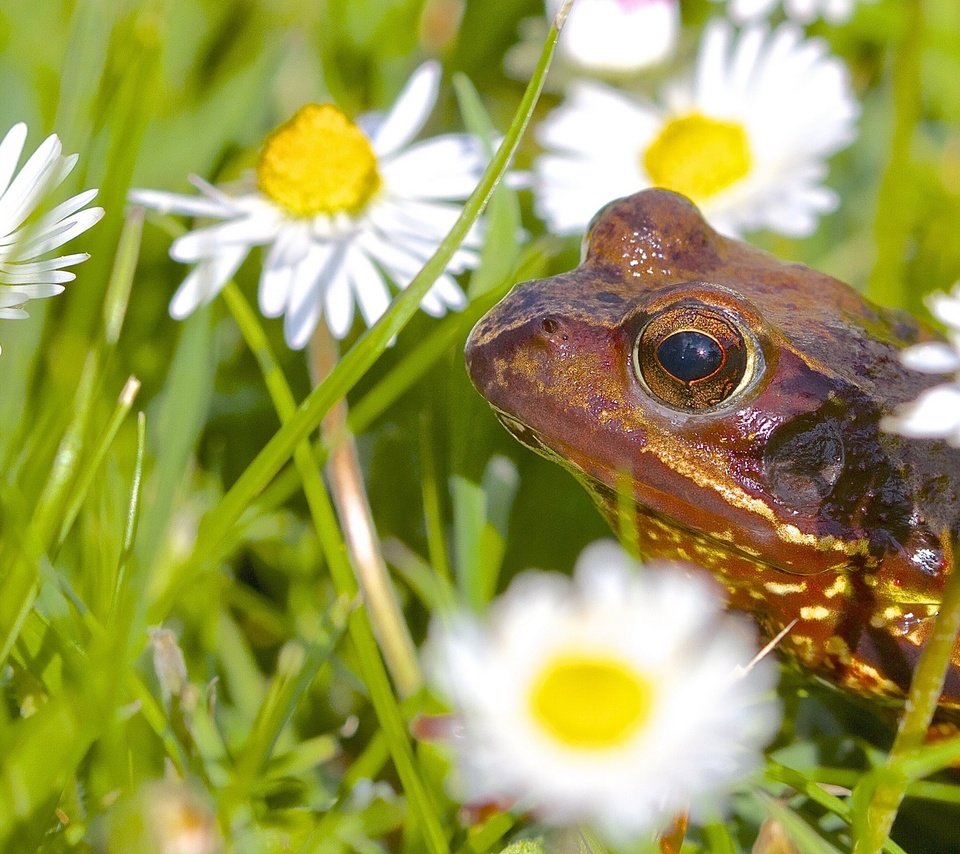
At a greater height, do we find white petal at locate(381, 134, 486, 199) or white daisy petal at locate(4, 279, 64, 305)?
white petal at locate(381, 134, 486, 199)

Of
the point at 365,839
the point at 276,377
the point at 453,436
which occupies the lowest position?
the point at 365,839

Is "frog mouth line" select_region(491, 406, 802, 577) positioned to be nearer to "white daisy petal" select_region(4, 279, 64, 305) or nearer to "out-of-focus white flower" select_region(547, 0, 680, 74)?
"white daisy petal" select_region(4, 279, 64, 305)

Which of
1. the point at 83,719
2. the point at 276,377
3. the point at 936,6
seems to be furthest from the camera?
the point at 936,6

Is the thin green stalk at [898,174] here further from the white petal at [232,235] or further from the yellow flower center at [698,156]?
the white petal at [232,235]

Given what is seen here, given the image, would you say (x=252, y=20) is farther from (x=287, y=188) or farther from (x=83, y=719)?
(x=83, y=719)

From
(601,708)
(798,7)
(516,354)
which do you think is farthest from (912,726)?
(798,7)

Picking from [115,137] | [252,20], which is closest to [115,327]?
[115,137]

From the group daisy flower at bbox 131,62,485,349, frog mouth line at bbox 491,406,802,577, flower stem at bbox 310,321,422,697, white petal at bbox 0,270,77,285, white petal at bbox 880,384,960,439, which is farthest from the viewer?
daisy flower at bbox 131,62,485,349

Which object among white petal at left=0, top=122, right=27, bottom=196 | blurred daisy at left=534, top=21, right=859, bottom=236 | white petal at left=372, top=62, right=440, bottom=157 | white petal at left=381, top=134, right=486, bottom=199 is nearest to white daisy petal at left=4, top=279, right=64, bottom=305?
white petal at left=0, top=122, right=27, bottom=196
